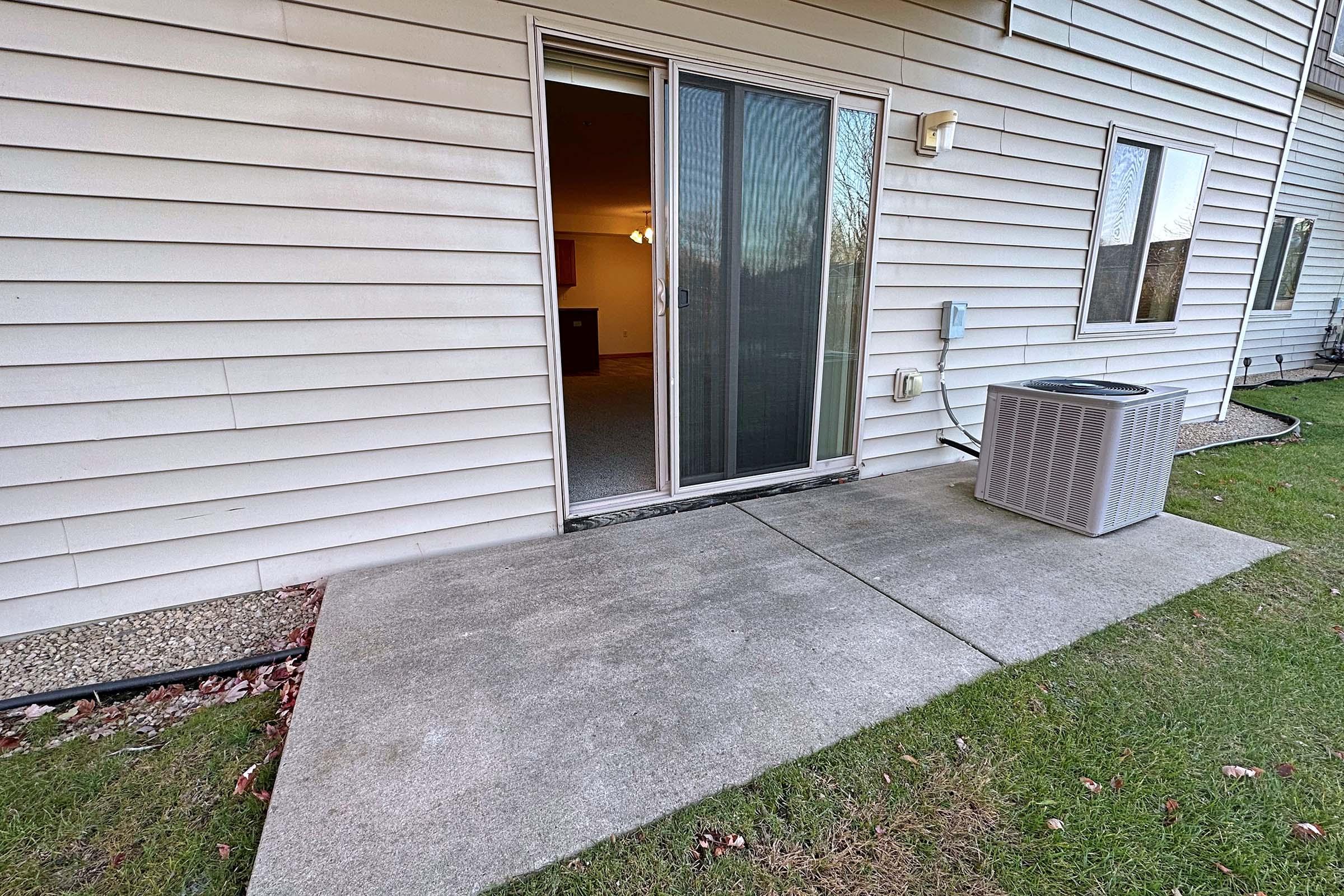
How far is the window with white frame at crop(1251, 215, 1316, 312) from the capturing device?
7.05 metres

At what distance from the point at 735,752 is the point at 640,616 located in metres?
0.72

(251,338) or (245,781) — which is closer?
(245,781)

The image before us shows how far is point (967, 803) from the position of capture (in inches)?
53.6

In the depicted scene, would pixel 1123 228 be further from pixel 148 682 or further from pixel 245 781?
pixel 148 682

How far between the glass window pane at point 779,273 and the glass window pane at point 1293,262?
26.3 ft

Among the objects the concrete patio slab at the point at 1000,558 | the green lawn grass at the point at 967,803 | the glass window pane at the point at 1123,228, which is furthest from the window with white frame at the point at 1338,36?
the green lawn grass at the point at 967,803

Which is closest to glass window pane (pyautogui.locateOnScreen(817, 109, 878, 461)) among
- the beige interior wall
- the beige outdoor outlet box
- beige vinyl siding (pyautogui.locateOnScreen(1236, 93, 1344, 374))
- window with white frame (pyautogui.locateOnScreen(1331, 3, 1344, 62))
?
the beige outdoor outlet box

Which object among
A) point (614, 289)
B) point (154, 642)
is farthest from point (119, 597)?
point (614, 289)

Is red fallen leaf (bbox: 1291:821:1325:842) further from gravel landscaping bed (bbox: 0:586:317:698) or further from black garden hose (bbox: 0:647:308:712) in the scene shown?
gravel landscaping bed (bbox: 0:586:317:698)

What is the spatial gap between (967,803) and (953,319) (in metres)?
3.00

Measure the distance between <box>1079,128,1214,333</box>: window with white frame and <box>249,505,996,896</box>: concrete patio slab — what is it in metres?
3.59

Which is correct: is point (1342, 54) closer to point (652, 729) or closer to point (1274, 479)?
point (1274, 479)

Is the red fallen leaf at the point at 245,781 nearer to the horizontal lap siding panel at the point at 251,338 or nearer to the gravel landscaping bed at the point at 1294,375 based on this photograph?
the horizontal lap siding panel at the point at 251,338

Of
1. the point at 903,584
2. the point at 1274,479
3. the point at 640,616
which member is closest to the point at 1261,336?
the point at 1274,479
